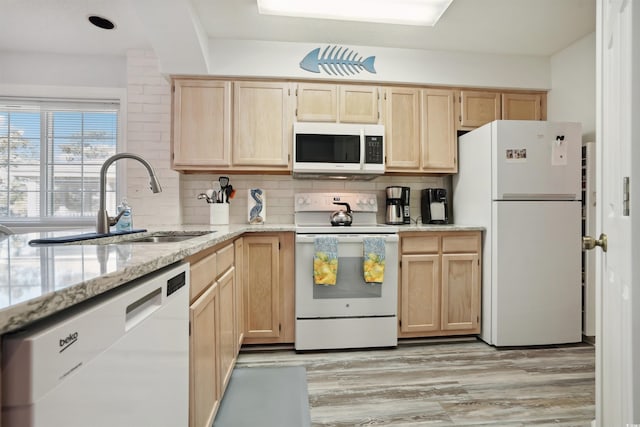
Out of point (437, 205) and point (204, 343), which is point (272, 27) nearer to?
point (437, 205)

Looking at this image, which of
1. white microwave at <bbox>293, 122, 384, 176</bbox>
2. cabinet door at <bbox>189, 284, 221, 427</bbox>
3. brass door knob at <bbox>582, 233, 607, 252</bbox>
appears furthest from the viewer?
white microwave at <bbox>293, 122, 384, 176</bbox>

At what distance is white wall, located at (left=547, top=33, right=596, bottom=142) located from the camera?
2.66m

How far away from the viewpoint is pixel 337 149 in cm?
273

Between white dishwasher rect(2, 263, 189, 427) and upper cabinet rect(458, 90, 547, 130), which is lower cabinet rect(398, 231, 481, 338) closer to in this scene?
upper cabinet rect(458, 90, 547, 130)

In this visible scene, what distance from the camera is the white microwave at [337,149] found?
2.71 meters

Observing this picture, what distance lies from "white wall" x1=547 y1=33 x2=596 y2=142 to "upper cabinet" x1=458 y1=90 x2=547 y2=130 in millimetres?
115

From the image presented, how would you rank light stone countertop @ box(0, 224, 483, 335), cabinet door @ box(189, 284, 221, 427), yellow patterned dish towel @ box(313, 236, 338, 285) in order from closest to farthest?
light stone countertop @ box(0, 224, 483, 335)
cabinet door @ box(189, 284, 221, 427)
yellow patterned dish towel @ box(313, 236, 338, 285)

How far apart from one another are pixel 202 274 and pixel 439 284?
197 centimetres

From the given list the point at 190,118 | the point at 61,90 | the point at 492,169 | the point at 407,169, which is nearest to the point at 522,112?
the point at 492,169

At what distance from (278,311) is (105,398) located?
196 centimetres

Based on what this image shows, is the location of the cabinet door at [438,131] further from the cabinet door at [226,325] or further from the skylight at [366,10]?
the cabinet door at [226,325]

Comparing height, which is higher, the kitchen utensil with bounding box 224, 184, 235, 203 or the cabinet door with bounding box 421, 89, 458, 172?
the cabinet door with bounding box 421, 89, 458, 172

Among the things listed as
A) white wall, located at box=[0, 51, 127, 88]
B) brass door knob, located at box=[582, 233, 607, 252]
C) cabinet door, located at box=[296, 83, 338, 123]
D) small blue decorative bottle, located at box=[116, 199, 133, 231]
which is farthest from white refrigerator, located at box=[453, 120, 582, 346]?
white wall, located at box=[0, 51, 127, 88]

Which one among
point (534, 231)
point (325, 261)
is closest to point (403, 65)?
point (534, 231)
